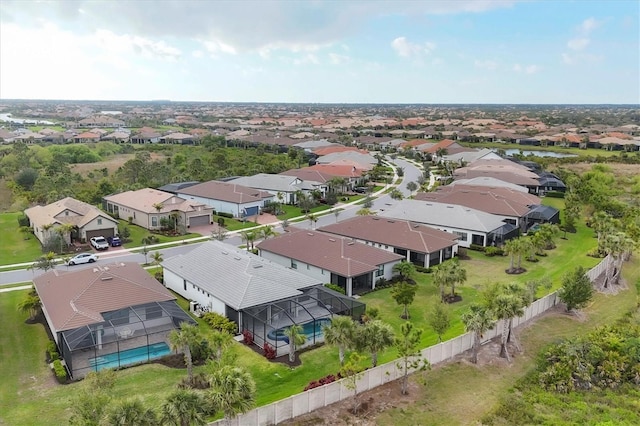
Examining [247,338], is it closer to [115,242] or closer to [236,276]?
[236,276]

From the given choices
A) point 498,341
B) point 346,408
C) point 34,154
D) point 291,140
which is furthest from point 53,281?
point 291,140

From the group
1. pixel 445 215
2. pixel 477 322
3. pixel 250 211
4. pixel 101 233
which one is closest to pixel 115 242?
pixel 101 233

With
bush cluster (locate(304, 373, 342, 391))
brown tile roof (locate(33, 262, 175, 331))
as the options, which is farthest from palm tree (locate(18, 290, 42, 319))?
bush cluster (locate(304, 373, 342, 391))

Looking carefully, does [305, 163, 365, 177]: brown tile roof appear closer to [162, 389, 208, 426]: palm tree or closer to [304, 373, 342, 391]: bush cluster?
[304, 373, 342, 391]: bush cluster

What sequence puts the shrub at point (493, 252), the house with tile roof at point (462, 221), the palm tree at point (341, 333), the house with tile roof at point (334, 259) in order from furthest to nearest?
the house with tile roof at point (462, 221)
the shrub at point (493, 252)
the house with tile roof at point (334, 259)
the palm tree at point (341, 333)

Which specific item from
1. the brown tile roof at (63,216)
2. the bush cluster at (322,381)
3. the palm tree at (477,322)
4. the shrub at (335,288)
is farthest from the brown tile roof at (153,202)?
the palm tree at (477,322)

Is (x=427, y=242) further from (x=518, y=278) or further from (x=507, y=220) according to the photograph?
(x=507, y=220)

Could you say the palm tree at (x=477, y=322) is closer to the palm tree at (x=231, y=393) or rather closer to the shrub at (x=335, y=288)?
the shrub at (x=335, y=288)
